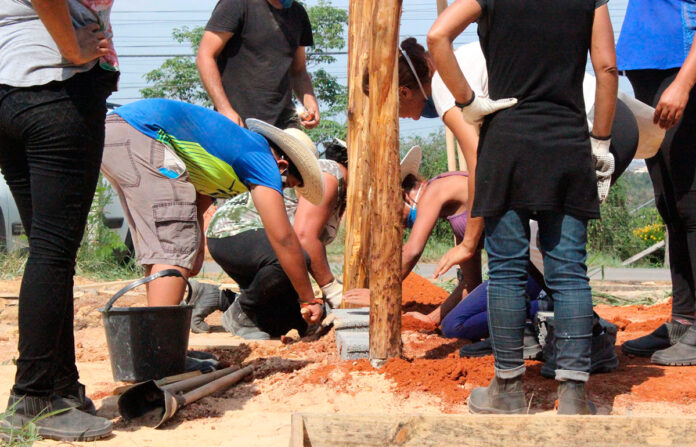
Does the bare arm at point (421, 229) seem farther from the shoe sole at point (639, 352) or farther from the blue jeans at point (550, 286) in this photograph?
the blue jeans at point (550, 286)

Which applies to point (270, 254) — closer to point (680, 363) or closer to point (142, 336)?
point (142, 336)

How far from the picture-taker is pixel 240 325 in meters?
5.24

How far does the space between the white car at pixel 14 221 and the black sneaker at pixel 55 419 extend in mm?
6193

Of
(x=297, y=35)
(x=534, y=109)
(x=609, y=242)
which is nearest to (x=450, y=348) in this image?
(x=534, y=109)

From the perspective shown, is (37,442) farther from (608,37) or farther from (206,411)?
(608,37)

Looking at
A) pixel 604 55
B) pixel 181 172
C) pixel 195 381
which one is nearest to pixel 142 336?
pixel 195 381

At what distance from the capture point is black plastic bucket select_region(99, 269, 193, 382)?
10.7 feet

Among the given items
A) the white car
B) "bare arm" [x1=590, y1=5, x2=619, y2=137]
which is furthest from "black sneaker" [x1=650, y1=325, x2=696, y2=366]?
the white car

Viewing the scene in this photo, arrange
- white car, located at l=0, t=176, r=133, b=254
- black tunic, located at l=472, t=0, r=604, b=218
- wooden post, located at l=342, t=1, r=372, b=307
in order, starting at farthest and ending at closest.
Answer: white car, located at l=0, t=176, r=133, b=254 → wooden post, located at l=342, t=1, r=372, b=307 → black tunic, located at l=472, t=0, r=604, b=218

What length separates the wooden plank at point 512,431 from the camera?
2359 millimetres

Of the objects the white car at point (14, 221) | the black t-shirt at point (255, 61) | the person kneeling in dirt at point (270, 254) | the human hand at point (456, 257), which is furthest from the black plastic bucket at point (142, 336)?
the white car at point (14, 221)

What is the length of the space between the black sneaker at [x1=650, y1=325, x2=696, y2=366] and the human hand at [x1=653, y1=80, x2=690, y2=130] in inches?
40.3

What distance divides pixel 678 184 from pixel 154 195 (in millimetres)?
2447

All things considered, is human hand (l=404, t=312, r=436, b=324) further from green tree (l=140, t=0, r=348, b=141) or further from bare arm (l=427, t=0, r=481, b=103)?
green tree (l=140, t=0, r=348, b=141)
